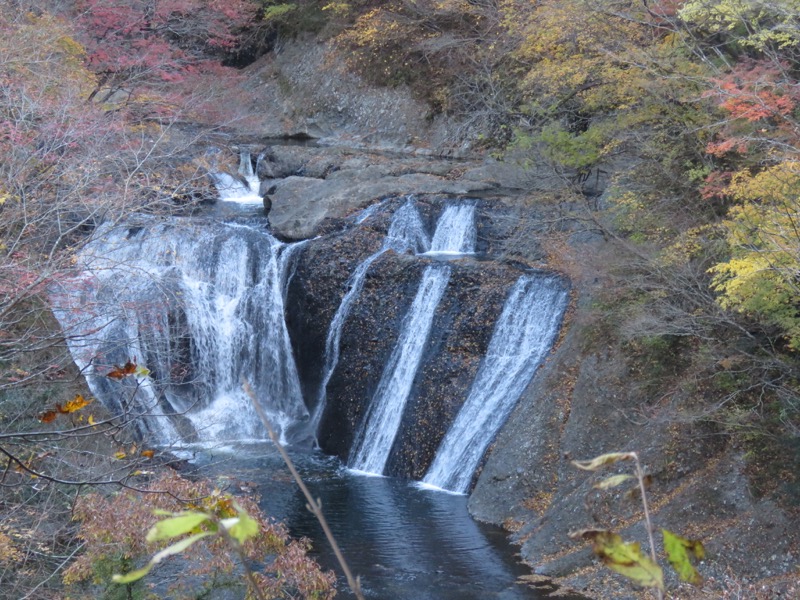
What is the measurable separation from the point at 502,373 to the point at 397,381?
6.89ft

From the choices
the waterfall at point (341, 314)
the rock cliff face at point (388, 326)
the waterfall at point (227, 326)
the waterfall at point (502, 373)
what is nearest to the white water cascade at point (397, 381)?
the rock cliff face at point (388, 326)

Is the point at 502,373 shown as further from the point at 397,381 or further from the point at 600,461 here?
the point at 600,461

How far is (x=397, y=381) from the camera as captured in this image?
50.8ft

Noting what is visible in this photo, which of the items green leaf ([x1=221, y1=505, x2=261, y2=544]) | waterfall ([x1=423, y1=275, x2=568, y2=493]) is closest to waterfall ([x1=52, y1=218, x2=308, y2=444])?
waterfall ([x1=423, y1=275, x2=568, y2=493])

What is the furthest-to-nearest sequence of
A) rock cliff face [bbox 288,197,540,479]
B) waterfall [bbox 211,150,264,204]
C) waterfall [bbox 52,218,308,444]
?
1. waterfall [bbox 211,150,264,204]
2. waterfall [bbox 52,218,308,444]
3. rock cliff face [bbox 288,197,540,479]

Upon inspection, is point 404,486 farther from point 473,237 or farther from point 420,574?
point 473,237

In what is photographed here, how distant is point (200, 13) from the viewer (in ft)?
68.9

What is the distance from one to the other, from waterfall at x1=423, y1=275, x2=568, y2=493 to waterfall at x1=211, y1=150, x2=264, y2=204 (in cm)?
820

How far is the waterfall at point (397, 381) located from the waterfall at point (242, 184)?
21.1ft

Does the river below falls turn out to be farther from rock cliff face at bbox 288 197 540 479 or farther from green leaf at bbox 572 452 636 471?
green leaf at bbox 572 452 636 471

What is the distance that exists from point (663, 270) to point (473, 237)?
716 centimetres

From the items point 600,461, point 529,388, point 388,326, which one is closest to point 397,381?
point 388,326

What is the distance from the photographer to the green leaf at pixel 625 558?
1.21 meters

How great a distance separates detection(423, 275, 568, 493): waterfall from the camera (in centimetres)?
1391
